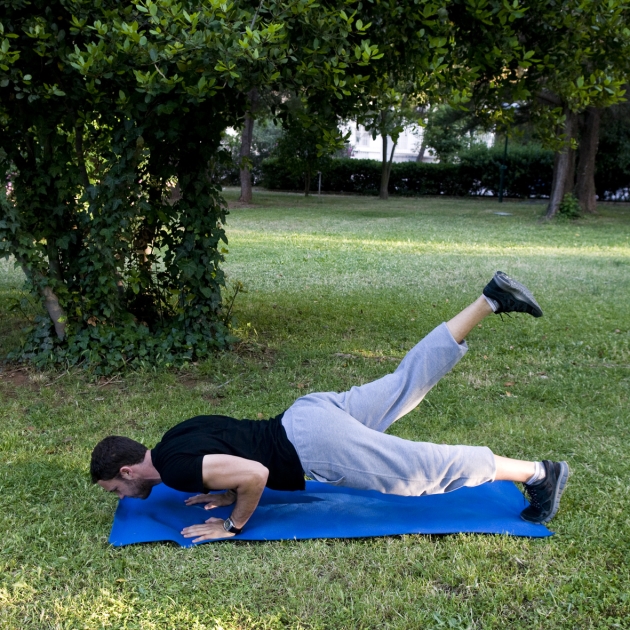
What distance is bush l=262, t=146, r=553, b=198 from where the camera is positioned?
32969 mm

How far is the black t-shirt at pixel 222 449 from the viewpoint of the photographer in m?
3.18

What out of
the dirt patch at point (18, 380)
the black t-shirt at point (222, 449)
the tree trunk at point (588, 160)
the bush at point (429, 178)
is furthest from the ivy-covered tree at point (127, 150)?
the bush at point (429, 178)

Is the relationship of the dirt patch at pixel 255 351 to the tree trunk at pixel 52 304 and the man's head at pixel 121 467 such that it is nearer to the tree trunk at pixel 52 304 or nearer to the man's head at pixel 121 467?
the tree trunk at pixel 52 304

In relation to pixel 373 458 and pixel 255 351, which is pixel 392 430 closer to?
pixel 373 458

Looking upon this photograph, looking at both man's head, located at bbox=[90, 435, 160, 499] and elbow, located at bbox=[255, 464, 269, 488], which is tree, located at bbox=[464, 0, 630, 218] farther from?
man's head, located at bbox=[90, 435, 160, 499]

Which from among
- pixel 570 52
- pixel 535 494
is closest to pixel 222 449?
pixel 535 494

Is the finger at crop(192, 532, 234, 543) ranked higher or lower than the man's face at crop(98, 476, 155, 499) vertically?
lower

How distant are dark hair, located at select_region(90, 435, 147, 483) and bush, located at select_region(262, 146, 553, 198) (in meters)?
30.6

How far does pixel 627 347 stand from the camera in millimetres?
6805

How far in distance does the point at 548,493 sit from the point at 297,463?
1.29 metres

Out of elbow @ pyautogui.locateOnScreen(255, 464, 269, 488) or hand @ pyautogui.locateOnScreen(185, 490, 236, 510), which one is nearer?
elbow @ pyautogui.locateOnScreen(255, 464, 269, 488)

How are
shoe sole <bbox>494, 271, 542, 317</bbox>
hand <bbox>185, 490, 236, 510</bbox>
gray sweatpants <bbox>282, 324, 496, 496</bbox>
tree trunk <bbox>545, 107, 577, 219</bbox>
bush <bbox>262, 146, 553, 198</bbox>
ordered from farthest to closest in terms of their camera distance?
bush <bbox>262, 146, 553, 198</bbox> → tree trunk <bbox>545, 107, 577, 219</bbox> → shoe sole <bbox>494, 271, 542, 317</bbox> → hand <bbox>185, 490, 236, 510</bbox> → gray sweatpants <bbox>282, 324, 496, 496</bbox>

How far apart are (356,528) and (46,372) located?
3.53 metres

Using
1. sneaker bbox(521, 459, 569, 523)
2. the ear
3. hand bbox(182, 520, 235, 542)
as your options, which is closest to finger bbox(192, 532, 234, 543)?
hand bbox(182, 520, 235, 542)
